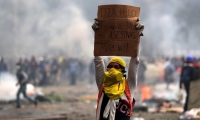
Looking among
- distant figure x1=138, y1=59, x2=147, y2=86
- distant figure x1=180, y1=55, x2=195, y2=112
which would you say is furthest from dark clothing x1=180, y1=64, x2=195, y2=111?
distant figure x1=138, y1=59, x2=147, y2=86

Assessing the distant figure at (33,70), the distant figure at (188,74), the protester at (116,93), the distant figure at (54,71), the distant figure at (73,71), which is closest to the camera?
the protester at (116,93)

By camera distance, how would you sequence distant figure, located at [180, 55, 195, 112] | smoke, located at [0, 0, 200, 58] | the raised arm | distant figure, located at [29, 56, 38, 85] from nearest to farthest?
the raised arm < distant figure, located at [180, 55, 195, 112] < distant figure, located at [29, 56, 38, 85] < smoke, located at [0, 0, 200, 58]

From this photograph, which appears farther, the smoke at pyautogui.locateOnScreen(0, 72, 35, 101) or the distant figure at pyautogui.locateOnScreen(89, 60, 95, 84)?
the distant figure at pyautogui.locateOnScreen(89, 60, 95, 84)

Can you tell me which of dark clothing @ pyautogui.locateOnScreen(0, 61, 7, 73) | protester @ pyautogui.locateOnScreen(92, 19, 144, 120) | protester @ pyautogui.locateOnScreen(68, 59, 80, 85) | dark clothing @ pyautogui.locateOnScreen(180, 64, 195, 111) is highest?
protester @ pyautogui.locateOnScreen(92, 19, 144, 120)

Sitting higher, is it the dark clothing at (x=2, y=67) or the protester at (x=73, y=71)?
the dark clothing at (x=2, y=67)

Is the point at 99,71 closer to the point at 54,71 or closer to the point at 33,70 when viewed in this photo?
the point at 33,70

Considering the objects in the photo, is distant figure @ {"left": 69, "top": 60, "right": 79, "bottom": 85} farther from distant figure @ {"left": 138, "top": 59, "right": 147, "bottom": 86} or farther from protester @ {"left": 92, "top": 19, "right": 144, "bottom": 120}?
protester @ {"left": 92, "top": 19, "right": 144, "bottom": 120}

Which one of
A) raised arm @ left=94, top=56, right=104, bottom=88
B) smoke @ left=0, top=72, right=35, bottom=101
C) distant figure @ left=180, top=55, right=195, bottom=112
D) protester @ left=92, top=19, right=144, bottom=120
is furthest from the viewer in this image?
smoke @ left=0, top=72, right=35, bottom=101

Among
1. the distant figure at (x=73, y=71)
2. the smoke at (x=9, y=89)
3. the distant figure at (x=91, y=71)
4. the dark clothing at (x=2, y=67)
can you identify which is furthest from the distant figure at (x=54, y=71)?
the smoke at (x=9, y=89)

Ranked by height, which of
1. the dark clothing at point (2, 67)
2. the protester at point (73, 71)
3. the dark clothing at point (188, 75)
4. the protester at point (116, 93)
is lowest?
the protester at point (73, 71)

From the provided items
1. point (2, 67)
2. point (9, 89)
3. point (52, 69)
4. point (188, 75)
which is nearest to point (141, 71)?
point (52, 69)

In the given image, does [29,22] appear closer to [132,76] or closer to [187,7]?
[187,7]

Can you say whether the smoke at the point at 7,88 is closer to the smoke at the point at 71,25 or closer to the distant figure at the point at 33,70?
the distant figure at the point at 33,70

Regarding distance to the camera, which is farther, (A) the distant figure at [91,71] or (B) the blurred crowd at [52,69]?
(A) the distant figure at [91,71]
